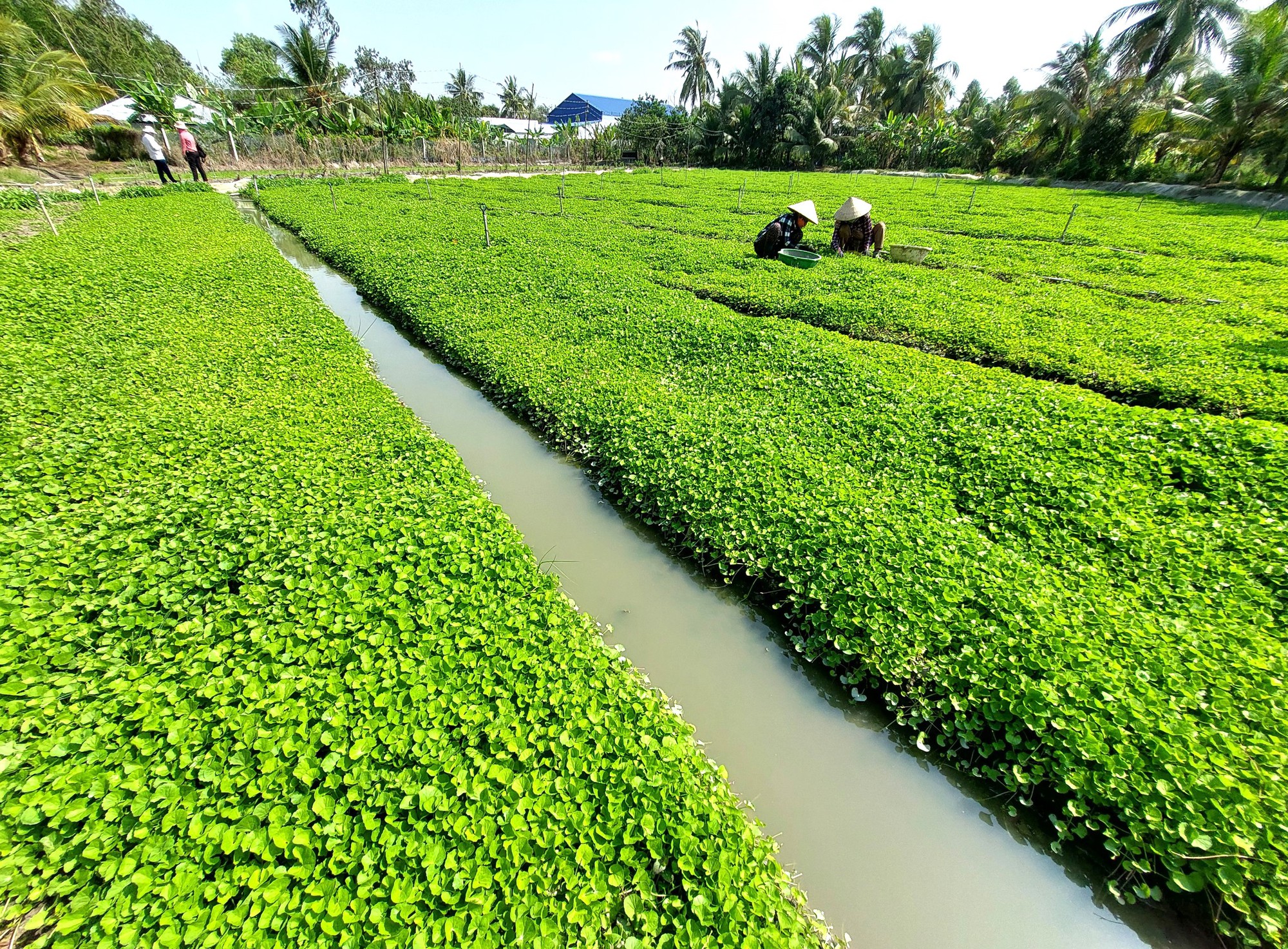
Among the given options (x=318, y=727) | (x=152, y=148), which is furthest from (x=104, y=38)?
(x=318, y=727)

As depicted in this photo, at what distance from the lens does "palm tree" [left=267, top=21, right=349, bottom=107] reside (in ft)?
113

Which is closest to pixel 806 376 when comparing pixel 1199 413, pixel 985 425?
pixel 985 425

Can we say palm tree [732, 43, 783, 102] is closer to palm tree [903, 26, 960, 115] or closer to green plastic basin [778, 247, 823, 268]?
palm tree [903, 26, 960, 115]

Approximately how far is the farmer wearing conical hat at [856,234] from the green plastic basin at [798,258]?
49.8 inches

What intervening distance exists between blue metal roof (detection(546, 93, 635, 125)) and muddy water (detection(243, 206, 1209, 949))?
73116 millimetres

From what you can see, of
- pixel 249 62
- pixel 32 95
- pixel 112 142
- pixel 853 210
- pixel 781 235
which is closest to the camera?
pixel 853 210

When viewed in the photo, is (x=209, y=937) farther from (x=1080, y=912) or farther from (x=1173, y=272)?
(x=1173, y=272)

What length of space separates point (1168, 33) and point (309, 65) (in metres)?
49.6

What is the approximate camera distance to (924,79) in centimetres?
4291

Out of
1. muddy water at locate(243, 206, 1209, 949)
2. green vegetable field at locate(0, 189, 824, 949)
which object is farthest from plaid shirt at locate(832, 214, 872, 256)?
muddy water at locate(243, 206, 1209, 949)

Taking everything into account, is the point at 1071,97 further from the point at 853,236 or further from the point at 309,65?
the point at 309,65

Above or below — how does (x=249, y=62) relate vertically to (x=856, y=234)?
above

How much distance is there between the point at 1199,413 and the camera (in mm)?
6547

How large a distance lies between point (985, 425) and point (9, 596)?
8.90m
